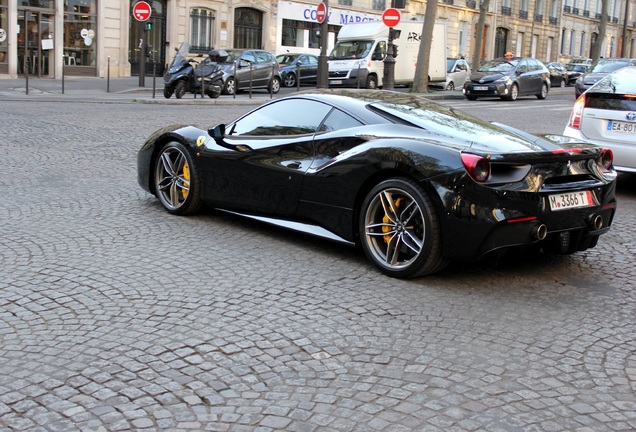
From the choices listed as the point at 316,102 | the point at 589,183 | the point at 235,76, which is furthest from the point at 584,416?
the point at 235,76

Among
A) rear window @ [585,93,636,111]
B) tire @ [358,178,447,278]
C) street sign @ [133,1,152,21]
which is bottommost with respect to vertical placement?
tire @ [358,178,447,278]

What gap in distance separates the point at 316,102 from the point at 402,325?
2439 millimetres

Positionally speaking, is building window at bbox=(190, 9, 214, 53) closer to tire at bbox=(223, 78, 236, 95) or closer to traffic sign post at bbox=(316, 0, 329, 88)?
tire at bbox=(223, 78, 236, 95)

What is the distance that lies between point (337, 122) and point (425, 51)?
1004 inches

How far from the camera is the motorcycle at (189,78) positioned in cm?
2316

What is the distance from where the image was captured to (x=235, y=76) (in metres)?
26.2

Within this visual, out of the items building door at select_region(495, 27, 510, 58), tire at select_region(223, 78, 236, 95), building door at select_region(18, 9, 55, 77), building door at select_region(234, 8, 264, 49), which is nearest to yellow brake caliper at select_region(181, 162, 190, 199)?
tire at select_region(223, 78, 236, 95)

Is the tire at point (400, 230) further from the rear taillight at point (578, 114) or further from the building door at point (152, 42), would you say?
the building door at point (152, 42)

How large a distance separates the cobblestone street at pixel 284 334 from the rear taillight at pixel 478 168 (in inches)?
29.0

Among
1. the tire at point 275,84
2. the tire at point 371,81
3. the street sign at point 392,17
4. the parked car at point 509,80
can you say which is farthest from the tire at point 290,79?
the street sign at point 392,17

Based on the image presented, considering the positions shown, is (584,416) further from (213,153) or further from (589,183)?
(213,153)

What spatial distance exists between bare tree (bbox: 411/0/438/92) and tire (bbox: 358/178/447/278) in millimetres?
25951

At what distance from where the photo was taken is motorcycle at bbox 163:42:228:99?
2316 centimetres

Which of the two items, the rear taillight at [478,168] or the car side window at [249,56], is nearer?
the rear taillight at [478,168]
